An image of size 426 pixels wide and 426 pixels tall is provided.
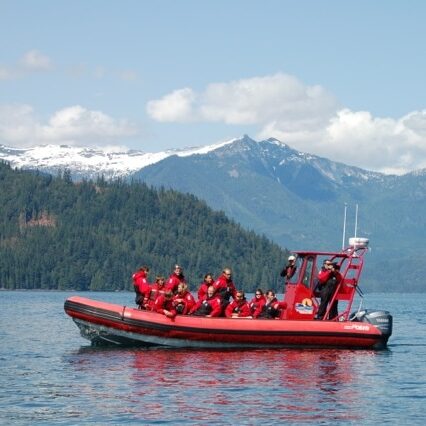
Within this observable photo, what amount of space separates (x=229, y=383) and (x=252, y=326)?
8388mm

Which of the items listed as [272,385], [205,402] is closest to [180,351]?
[272,385]

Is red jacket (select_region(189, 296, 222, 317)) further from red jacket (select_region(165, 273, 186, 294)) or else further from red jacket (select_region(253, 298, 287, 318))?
red jacket (select_region(253, 298, 287, 318))

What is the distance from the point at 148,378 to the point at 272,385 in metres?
3.87

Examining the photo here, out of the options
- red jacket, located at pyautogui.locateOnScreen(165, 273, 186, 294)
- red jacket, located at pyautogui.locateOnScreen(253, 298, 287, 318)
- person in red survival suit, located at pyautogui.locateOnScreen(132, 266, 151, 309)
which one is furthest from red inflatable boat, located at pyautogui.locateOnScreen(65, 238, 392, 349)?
red jacket, located at pyautogui.locateOnScreen(165, 273, 186, 294)

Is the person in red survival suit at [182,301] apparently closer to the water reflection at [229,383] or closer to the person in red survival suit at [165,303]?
the person in red survival suit at [165,303]

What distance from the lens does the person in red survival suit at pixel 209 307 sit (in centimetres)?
4403

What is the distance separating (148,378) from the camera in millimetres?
35844

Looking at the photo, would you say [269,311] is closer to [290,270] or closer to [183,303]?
[290,270]

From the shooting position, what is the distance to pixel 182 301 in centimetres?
4388

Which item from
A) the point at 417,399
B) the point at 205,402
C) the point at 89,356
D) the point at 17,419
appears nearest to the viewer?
the point at 17,419

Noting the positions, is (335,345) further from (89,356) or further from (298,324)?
(89,356)

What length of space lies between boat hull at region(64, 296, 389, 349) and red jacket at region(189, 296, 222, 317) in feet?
2.70

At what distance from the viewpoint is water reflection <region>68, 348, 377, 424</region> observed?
30.3m

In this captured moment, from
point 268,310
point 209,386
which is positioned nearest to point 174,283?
point 268,310
